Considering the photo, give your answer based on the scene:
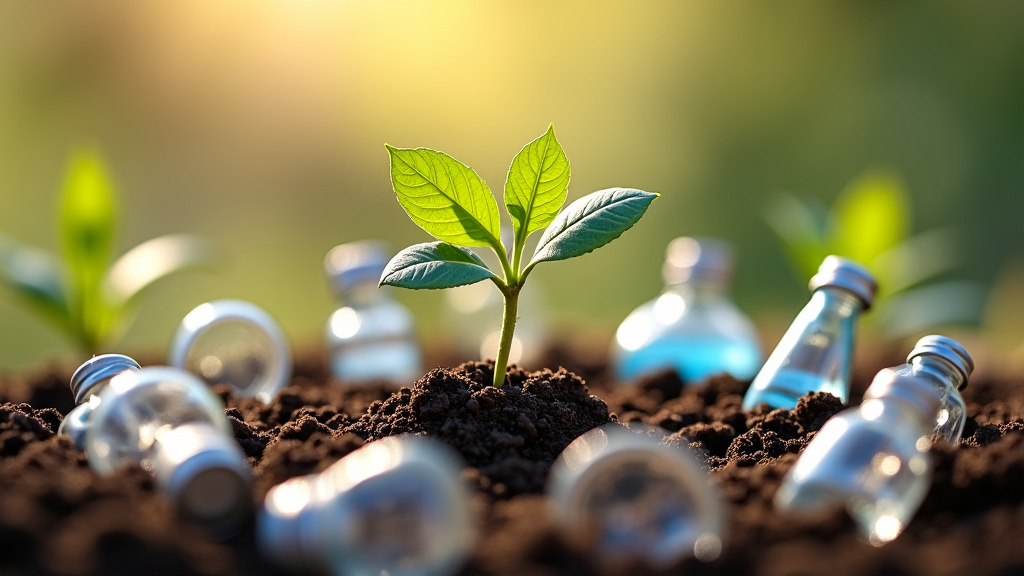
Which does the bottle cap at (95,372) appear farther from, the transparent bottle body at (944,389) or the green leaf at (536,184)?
the transparent bottle body at (944,389)

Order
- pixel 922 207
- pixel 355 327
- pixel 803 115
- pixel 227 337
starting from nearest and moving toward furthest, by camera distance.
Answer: pixel 227 337
pixel 355 327
pixel 922 207
pixel 803 115

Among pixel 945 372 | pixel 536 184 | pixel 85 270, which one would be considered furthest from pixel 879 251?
pixel 85 270

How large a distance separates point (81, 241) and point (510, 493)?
7.37 feet

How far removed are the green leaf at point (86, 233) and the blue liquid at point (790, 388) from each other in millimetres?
2156

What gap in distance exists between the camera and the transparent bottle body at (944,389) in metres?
1.64

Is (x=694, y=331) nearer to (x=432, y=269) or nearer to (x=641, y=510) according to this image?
(x=432, y=269)

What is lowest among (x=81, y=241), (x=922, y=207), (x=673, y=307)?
(x=673, y=307)

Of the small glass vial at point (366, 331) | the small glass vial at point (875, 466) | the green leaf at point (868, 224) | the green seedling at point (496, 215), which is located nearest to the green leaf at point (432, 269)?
the green seedling at point (496, 215)

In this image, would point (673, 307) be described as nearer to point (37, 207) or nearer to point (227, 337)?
point (227, 337)

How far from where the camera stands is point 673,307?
286 cm

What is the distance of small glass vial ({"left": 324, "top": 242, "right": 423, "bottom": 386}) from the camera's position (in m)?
2.77

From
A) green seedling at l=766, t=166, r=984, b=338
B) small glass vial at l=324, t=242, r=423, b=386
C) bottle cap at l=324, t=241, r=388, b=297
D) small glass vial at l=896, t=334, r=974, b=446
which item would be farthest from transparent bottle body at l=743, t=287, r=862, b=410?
green seedling at l=766, t=166, r=984, b=338

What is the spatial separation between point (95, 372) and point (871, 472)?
4.15ft

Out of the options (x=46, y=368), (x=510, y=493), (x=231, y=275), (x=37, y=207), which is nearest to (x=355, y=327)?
(x=46, y=368)
